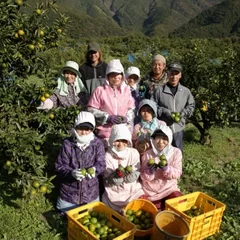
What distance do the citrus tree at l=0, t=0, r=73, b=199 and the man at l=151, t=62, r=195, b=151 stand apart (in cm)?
188

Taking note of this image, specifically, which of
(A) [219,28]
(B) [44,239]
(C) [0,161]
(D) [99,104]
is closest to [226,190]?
(D) [99,104]

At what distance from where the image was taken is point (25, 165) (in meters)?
4.35

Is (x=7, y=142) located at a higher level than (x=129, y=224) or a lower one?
higher

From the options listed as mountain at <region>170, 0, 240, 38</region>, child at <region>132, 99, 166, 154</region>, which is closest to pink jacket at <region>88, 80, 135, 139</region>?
child at <region>132, 99, 166, 154</region>

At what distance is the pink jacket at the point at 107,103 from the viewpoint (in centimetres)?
510

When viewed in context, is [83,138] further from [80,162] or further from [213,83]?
[213,83]

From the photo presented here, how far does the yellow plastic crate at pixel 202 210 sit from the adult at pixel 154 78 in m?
2.00

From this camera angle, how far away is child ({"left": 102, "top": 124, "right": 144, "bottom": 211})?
4.61 m

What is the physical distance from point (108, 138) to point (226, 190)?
2.40 meters

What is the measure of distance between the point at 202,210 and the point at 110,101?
209 cm

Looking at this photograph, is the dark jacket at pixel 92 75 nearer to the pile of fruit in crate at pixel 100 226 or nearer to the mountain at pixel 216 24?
the pile of fruit in crate at pixel 100 226

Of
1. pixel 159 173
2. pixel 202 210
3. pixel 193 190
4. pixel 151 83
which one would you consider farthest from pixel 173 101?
pixel 202 210

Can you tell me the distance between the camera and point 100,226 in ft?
13.2

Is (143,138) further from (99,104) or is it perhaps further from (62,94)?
(62,94)
